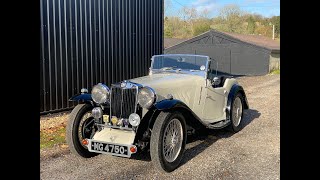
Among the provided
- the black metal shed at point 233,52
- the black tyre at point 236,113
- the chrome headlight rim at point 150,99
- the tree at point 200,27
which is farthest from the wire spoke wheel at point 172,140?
the tree at point 200,27

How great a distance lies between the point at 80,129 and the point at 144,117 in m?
1.23

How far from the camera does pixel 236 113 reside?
22.8ft

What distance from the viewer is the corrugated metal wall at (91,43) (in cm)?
841

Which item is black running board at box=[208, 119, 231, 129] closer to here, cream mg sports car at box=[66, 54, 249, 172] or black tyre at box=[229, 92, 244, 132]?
cream mg sports car at box=[66, 54, 249, 172]

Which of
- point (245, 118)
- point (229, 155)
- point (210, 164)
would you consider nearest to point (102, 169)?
point (210, 164)

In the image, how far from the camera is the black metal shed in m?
25.2

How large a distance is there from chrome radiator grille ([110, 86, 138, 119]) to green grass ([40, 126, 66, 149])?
1695mm

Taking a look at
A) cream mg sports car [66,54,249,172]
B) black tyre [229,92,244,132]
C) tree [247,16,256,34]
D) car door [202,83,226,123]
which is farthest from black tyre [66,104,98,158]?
tree [247,16,256,34]

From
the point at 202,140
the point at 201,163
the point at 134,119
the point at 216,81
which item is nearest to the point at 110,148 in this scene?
the point at 134,119

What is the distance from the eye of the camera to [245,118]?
820 cm

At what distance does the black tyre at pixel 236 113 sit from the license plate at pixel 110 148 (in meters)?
2.96
